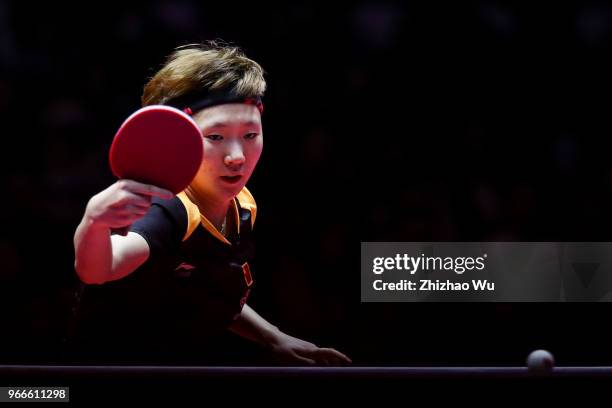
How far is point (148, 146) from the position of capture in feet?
3.95

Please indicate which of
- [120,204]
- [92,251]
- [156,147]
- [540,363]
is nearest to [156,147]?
[156,147]

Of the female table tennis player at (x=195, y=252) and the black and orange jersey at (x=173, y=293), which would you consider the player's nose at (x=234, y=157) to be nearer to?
the female table tennis player at (x=195, y=252)

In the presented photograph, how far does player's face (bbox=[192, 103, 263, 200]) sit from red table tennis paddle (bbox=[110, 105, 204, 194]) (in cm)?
37

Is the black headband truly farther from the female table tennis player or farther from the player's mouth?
the player's mouth

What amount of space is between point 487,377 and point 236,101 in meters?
0.81

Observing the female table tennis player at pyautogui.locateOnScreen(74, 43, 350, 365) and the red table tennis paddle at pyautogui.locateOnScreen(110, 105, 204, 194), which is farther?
the female table tennis player at pyautogui.locateOnScreen(74, 43, 350, 365)

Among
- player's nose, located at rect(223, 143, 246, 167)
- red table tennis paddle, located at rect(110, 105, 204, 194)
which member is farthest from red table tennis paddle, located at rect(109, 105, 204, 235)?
player's nose, located at rect(223, 143, 246, 167)

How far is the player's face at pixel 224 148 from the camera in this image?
162 cm

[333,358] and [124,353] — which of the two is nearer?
[124,353]

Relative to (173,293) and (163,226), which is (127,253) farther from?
(173,293)

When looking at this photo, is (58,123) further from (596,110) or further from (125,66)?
(596,110)

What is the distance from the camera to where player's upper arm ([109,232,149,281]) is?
1349 mm

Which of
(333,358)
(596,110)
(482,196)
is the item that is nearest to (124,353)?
(333,358)

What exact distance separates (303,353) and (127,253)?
0.58 metres
